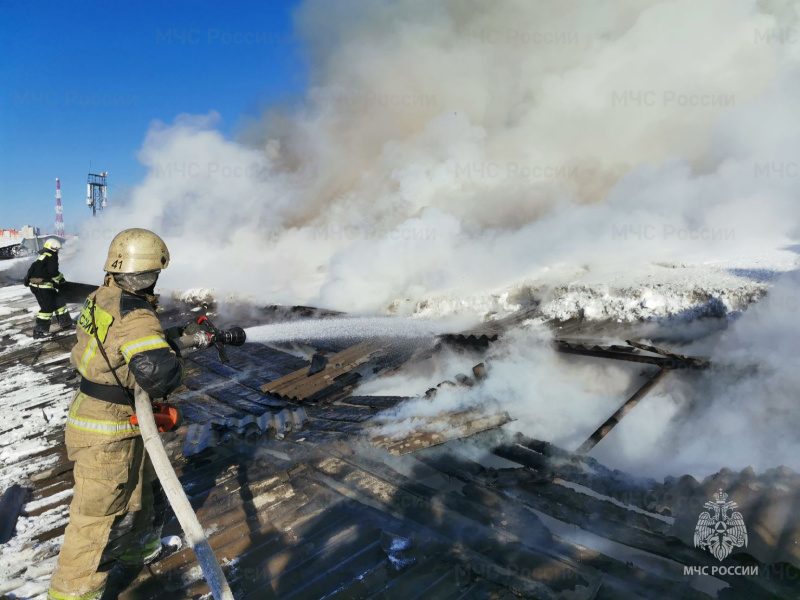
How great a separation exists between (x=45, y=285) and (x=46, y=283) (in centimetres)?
5

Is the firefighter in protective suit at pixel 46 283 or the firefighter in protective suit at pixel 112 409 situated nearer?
the firefighter in protective suit at pixel 112 409

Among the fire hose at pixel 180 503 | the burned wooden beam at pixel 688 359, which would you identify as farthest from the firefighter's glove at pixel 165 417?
the burned wooden beam at pixel 688 359

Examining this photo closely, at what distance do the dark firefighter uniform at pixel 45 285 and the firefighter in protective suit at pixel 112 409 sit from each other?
7137 millimetres

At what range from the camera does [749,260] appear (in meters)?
7.51

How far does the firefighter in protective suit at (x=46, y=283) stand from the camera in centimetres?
825

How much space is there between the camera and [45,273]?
27.4 ft

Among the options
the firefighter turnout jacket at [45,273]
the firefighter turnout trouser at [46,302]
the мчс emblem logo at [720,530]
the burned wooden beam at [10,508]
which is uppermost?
the firefighter turnout jacket at [45,273]

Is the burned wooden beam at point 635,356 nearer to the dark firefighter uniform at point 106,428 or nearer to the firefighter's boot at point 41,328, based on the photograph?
the dark firefighter uniform at point 106,428

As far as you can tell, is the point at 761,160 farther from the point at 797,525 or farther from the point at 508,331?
the point at 797,525

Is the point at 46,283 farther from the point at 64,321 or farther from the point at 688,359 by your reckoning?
the point at 688,359

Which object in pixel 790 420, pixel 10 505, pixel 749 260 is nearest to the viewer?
pixel 10 505

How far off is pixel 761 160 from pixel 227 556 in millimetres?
13100

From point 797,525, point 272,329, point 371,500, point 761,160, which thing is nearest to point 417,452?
point 371,500

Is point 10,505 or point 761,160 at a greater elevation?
point 761,160
